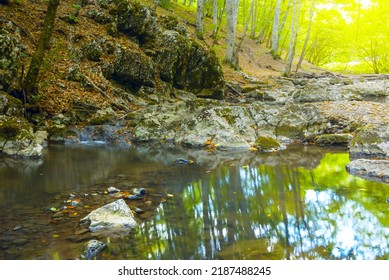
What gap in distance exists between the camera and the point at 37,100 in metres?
10.3

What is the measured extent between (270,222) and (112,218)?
192 centimetres

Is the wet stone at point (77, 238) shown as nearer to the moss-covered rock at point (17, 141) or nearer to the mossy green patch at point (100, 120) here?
the moss-covered rock at point (17, 141)

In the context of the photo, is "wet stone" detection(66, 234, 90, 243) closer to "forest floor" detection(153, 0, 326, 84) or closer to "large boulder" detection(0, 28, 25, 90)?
"large boulder" detection(0, 28, 25, 90)

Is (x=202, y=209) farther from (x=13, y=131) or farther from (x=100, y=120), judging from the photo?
(x=100, y=120)

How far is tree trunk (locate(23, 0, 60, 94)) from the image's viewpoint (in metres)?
9.20

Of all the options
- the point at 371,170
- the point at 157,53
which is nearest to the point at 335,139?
the point at 371,170

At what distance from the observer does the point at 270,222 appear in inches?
160

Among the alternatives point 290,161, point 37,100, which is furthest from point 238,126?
point 37,100

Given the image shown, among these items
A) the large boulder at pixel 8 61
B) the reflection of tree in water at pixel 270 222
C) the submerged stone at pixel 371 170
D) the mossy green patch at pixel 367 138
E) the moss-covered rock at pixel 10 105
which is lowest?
the reflection of tree in water at pixel 270 222

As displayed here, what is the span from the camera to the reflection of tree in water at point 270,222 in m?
3.34

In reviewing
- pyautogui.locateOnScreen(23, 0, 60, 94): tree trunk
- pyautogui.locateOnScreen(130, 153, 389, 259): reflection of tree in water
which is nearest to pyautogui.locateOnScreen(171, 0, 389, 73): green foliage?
pyautogui.locateOnScreen(23, 0, 60, 94): tree trunk

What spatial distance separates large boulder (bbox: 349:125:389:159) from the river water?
755mm

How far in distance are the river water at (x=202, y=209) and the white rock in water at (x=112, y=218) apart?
130mm

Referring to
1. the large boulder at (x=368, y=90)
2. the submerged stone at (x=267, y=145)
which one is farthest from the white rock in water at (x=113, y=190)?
the large boulder at (x=368, y=90)
